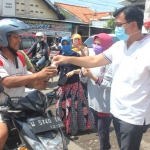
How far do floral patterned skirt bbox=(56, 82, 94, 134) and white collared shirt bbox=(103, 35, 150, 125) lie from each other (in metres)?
1.96

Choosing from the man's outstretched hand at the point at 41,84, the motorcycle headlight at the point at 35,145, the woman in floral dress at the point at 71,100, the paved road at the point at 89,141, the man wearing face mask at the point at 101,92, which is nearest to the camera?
the motorcycle headlight at the point at 35,145

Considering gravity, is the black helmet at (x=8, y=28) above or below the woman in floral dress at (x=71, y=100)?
above

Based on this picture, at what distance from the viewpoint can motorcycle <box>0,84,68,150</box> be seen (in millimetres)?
1896

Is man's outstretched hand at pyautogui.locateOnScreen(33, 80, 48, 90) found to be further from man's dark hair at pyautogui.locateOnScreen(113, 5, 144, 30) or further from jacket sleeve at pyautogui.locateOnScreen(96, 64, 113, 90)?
man's dark hair at pyautogui.locateOnScreen(113, 5, 144, 30)

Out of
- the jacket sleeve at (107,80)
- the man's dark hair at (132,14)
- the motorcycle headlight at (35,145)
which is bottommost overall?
the motorcycle headlight at (35,145)

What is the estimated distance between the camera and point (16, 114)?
2074 millimetres

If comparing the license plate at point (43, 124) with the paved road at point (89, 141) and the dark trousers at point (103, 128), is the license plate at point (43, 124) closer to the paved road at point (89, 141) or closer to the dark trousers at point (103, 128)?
the dark trousers at point (103, 128)

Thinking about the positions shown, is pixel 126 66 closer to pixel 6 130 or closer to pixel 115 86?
pixel 115 86

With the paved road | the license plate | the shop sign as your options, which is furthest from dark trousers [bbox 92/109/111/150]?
the shop sign

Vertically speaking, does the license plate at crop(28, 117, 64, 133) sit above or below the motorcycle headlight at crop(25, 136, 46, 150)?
above

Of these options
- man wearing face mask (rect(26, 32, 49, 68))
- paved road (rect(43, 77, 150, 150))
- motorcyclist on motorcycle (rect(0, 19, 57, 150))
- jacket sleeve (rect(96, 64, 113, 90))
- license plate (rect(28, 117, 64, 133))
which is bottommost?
paved road (rect(43, 77, 150, 150))

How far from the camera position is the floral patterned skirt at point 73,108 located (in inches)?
163

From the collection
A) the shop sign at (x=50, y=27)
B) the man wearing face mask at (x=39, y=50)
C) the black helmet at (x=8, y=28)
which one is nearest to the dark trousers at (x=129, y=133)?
the black helmet at (x=8, y=28)

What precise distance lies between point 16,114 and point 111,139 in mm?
2334
